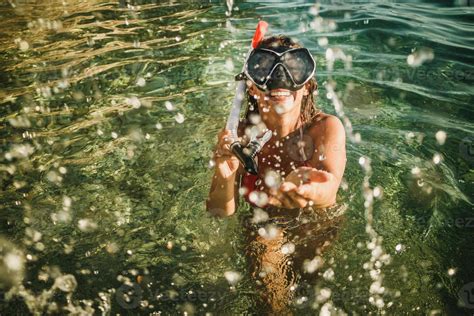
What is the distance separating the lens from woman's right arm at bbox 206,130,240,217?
2939 millimetres

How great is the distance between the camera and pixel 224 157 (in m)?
3.00

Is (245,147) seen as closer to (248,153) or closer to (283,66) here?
(248,153)

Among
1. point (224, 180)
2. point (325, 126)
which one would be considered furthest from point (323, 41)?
point (224, 180)

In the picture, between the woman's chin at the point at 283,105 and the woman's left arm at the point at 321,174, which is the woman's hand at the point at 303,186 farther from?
the woman's chin at the point at 283,105

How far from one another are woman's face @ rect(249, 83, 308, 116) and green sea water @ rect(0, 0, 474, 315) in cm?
106

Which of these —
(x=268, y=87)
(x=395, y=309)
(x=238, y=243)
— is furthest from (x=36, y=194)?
(x=395, y=309)

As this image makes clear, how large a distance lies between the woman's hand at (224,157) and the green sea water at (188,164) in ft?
2.35

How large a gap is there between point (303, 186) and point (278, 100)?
0.95 metres

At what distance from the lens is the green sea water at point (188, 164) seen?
3.05 metres

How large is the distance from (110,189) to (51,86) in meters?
3.16

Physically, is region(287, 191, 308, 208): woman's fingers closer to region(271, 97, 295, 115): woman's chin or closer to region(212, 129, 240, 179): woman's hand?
region(212, 129, 240, 179): woman's hand

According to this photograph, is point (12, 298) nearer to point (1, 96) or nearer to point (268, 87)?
point (268, 87)

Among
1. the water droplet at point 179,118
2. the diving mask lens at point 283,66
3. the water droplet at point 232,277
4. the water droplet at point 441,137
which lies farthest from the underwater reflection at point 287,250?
the water droplet at point 179,118

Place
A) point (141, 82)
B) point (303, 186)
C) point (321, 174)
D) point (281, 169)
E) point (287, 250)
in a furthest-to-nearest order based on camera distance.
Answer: point (141, 82), point (281, 169), point (287, 250), point (321, 174), point (303, 186)
